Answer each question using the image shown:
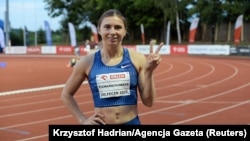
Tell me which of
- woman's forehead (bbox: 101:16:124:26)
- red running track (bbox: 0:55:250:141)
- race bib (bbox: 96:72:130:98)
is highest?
woman's forehead (bbox: 101:16:124:26)

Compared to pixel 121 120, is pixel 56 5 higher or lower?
higher

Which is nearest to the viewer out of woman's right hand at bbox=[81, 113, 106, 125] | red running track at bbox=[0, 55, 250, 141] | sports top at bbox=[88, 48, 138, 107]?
woman's right hand at bbox=[81, 113, 106, 125]

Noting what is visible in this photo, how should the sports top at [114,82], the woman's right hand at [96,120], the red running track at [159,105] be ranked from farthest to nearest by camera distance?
1. the red running track at [159,105]
2. the sports top at [114,82]
3. the woman's right hand at [96,120]

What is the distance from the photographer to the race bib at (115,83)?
278cm

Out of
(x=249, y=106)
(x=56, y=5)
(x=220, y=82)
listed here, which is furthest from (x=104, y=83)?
(x=56, y=5)

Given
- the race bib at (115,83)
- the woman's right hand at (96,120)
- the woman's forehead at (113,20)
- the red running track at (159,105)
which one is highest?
the woman's forehead at (113,20)

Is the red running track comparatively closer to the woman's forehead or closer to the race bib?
the race bib

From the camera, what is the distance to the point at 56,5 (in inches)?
2598

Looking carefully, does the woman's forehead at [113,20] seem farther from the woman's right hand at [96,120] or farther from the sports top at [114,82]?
the woman's right hand at [96,120]

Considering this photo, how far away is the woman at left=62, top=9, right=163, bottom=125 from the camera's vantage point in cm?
278

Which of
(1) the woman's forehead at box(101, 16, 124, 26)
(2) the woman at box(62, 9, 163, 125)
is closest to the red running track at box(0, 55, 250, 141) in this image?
(2) the woman at box(62, 9, 163, 125)

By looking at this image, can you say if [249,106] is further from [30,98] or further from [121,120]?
[121,120]

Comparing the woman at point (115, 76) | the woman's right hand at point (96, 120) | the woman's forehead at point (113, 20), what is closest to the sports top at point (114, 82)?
the woman at point (115, 76)

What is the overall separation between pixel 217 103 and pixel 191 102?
0.62 meters
